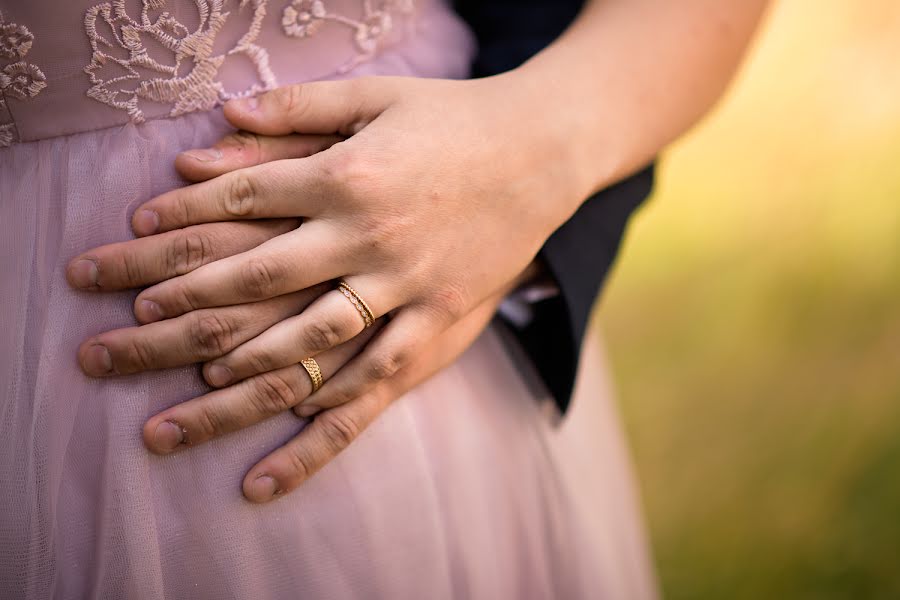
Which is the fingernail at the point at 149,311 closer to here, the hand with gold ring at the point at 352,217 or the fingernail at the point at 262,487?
the hand with gold ring at the point at 352,217

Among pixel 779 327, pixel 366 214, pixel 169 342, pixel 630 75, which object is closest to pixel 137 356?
pixel 169 342

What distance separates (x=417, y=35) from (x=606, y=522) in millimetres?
689

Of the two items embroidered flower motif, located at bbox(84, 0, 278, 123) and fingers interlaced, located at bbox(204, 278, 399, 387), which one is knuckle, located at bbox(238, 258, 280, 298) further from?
embroidered flower motif, located at bbox(84, 0, 278, 123)

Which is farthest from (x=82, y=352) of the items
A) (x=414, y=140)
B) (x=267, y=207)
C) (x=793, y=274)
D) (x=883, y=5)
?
(x=883, y=5)

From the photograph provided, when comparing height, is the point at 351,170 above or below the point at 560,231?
above

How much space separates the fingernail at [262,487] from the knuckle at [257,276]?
0.56 ft

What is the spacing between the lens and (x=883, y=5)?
2.87 metres

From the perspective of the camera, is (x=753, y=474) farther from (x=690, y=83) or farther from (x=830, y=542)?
(x=690, y=83)

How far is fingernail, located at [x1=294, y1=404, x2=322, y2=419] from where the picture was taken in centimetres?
73

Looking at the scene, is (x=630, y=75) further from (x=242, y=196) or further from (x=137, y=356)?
(x=137, y=356)

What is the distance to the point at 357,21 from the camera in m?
0.78

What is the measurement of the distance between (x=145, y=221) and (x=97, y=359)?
0.13 meters

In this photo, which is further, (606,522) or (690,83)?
(606,522)

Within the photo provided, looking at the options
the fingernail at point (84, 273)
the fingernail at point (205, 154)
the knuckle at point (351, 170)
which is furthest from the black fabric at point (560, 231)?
the fingernail at point (84, 273)
